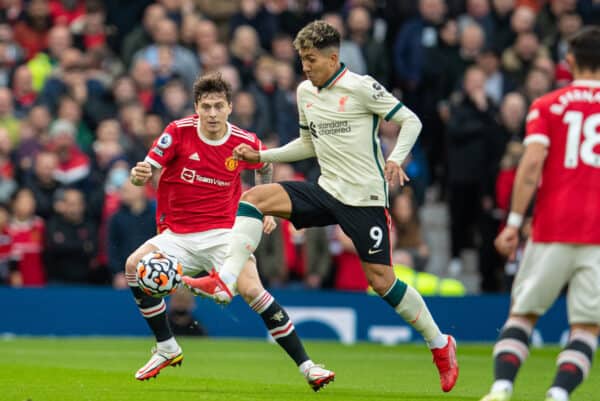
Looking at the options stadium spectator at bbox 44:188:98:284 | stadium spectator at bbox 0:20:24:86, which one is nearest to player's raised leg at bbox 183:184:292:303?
stadium spectator at bbox 44:188:98:284

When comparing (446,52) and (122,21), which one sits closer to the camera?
(446,52)

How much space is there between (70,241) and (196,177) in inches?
291

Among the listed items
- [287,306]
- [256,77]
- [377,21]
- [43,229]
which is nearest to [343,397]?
[287,306]

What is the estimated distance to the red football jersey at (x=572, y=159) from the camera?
7.77 m

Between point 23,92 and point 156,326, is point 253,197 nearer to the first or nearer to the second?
point 156,326

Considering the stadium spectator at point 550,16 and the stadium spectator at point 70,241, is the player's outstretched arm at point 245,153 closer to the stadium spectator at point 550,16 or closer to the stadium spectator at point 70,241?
the stadium spectator at point 70,241

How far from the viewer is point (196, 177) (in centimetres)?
1129

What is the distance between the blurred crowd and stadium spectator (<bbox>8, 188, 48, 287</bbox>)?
2cm

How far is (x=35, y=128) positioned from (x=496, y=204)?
687 centimetres

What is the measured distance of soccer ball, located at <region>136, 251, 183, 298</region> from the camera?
10.4 m

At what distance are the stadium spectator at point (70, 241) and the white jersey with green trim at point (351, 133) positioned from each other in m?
8.39

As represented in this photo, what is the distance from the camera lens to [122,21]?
21500mm

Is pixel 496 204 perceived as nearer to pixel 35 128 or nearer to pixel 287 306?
pixel 287 306

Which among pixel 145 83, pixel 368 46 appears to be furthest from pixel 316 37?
pixel 368 46
